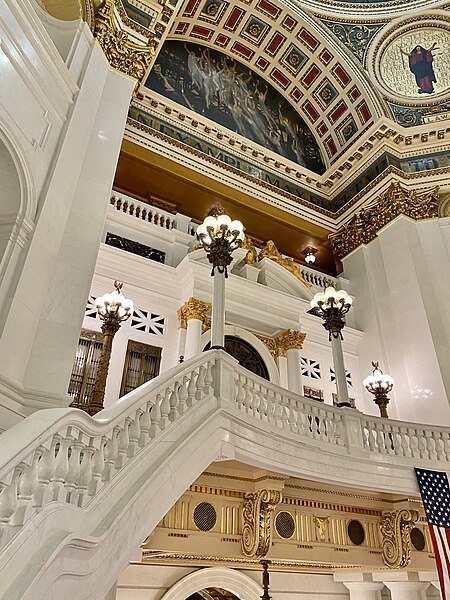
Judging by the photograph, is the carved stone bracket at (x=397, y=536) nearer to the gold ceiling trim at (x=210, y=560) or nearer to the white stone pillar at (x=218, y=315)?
the gold ceiling trim at (x=210, y=560)

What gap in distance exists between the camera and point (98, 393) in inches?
238

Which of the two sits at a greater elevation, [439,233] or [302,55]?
[302,55]

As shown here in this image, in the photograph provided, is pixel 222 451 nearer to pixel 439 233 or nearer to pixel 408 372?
pixel 408 372

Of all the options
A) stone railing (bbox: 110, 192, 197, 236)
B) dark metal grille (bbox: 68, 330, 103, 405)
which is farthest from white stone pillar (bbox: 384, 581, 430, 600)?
stone railing (bbox: 110, 192, 197, 236)

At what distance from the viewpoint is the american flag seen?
22.3 feet

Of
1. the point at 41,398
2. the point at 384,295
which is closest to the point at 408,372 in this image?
the point at 384,295

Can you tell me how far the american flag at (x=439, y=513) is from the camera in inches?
267

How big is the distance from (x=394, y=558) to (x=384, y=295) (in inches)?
300

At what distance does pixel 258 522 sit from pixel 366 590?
4708 millimetres

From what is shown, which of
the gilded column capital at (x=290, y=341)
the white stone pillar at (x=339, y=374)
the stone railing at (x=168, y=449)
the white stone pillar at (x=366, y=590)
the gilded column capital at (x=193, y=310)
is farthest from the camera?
the gilded column capital at (x=290, y=341)

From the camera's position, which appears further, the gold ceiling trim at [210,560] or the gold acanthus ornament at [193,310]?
→ the gold acanthus ornament at [193,310]

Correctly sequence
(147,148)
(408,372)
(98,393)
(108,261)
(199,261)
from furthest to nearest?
1. (147,148)
2. (408,372)
3. (199,261)
4. (108,261)
5. (98,393)

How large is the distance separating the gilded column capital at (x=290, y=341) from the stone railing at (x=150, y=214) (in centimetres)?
370

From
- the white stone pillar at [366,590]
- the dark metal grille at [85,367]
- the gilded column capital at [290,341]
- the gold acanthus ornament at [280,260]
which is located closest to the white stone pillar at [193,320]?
the dark metal grille at [85,367]
